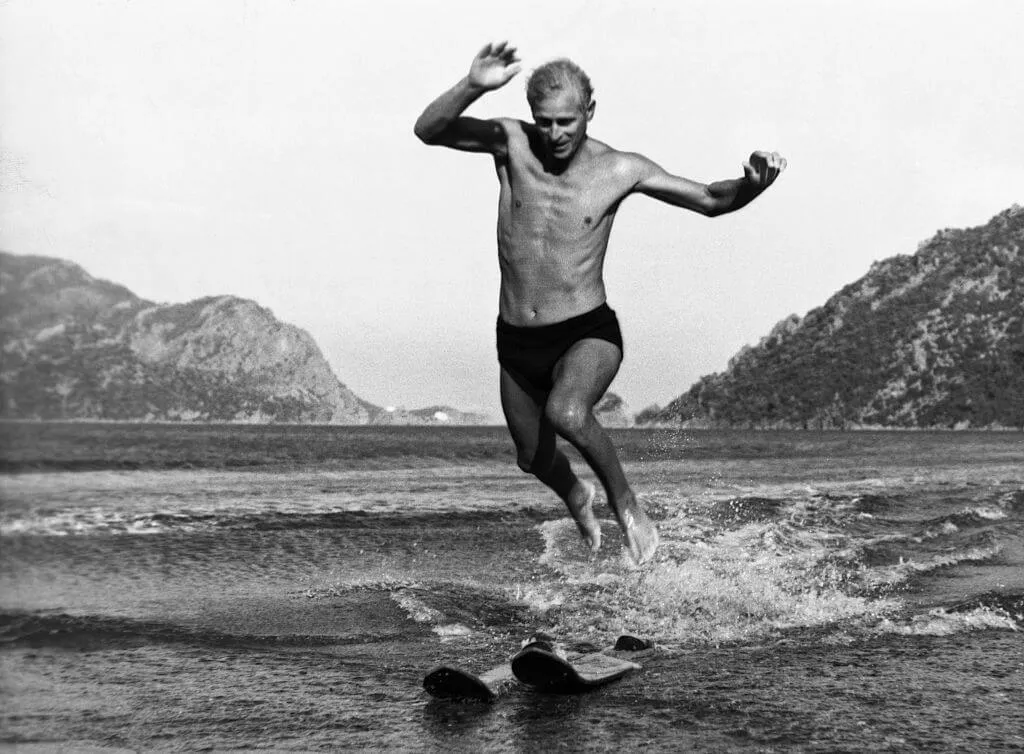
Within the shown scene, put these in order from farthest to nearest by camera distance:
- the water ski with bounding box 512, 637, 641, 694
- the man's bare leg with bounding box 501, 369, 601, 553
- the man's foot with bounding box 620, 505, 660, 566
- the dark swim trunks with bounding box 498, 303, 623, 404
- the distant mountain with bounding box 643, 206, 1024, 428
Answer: the distant mountain with bounding box 643, 206, 1024, 428, the water ski with bounding box 512, 637, 641, 694, the man's foot with bounding box 620, 505, 660, 566, the man's bare leg with bounding box 501, 369, 601, 553, the dark swim trunks with bounding box 498, 303, 623, 404

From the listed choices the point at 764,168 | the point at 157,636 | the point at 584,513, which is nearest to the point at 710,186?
the point at 764,168

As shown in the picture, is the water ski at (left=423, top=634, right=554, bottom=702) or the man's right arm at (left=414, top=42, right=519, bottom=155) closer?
the man's right arm at (left=414, top=42, right=519, bottom=155)

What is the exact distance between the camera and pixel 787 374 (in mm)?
148500

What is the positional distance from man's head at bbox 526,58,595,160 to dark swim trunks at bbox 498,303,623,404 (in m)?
0.82

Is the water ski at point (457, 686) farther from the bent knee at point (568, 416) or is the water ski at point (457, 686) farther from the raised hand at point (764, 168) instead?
the raised hand at point (764, 168)

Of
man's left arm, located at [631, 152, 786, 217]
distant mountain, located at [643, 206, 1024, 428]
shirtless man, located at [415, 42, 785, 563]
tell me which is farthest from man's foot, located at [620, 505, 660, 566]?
distant mountain, located at [643, 206, 1024, 428]

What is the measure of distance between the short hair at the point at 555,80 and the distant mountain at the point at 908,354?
131821mm

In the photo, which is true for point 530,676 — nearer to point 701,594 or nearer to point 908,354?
point 701,594

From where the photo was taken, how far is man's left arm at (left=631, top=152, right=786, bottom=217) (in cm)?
527

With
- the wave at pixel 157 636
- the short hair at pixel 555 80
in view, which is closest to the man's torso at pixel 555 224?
the short hair at pixel 555 80

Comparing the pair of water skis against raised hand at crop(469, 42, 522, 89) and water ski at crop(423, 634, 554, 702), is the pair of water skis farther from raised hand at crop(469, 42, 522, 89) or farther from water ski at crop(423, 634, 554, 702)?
raised hand at crop(469, 42, 522, 89)

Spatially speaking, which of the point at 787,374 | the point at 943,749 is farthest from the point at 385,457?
the point at 787,374

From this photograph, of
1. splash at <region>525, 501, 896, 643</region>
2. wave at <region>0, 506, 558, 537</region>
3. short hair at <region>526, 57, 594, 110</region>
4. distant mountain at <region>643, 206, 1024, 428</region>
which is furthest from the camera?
distant mountain at <region>643, 206, 1024, 428</region>

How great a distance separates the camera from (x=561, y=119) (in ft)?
17.3
